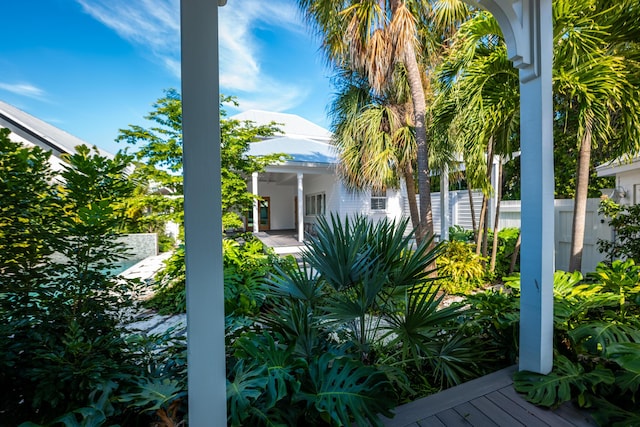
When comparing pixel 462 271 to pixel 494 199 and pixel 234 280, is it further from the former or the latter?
pixel 234 280

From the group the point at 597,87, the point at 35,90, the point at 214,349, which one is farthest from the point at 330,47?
the point at 214,349

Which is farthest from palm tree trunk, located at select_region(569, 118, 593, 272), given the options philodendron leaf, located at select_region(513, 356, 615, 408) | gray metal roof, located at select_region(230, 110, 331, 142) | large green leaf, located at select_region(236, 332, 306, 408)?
gray metal roof, located at select_region(230, 110, 331, 142)

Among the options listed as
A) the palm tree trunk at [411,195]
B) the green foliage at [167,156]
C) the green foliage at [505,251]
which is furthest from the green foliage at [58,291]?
the green foliage at [505,251]

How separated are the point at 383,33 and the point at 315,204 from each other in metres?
8.77

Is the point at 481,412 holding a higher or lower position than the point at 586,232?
lower

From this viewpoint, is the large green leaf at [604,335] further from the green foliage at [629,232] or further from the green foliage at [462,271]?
the green foliage at [462,271]

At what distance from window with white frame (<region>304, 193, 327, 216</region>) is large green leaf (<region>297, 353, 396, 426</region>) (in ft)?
34.6

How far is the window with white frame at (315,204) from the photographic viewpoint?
12561mm

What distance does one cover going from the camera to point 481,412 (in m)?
1.79

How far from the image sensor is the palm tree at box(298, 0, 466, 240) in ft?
17.0

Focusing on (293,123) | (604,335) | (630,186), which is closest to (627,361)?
(604,335)

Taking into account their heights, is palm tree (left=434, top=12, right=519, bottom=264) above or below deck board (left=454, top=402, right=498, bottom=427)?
above

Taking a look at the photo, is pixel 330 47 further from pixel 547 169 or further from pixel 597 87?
pixel 547 169

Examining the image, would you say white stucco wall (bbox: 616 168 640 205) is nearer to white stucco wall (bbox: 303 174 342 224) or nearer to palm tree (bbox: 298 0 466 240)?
palm tree (bbox: 298 0 466 240)
